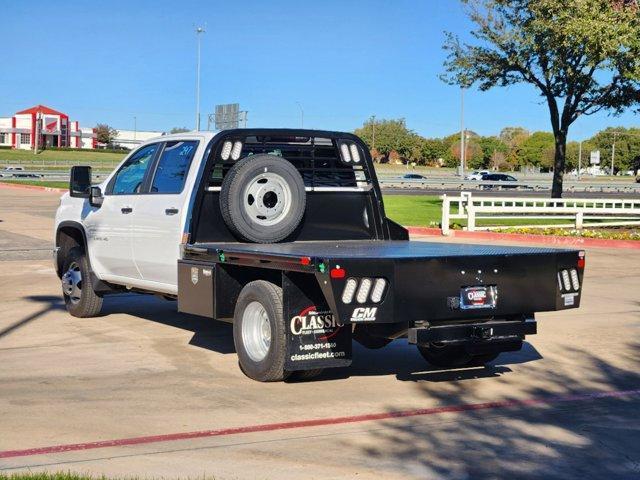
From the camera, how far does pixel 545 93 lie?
32688mm

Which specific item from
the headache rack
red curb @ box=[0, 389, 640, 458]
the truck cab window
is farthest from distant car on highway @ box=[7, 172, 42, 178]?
red curb @ box=[0, 389, 640, 458]

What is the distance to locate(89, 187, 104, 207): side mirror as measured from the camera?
10.8 metres

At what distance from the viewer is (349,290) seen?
23.4 ft

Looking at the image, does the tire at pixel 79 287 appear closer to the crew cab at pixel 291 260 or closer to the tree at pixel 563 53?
the crew cab at pixel 291 260

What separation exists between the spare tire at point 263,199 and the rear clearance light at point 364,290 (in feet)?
6.42

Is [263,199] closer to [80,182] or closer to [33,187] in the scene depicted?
[80,182]

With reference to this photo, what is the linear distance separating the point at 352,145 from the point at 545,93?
79.2 feet

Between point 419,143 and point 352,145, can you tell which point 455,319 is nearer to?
point 352,145

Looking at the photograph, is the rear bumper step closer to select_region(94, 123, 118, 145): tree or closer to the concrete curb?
the concrete curb

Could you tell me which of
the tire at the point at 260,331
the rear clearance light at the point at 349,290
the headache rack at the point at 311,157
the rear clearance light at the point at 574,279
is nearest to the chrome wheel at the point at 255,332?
the tire at the point at 260,331

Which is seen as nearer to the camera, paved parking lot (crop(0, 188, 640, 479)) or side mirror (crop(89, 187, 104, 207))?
paved parking lot (crop(0, 188, 640, 479))

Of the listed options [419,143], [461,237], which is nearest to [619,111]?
[461,237]

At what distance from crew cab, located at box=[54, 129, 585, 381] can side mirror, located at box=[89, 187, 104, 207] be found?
24mm

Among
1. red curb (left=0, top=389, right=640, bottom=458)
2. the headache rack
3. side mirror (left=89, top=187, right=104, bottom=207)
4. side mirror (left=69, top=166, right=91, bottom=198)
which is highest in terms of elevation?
the headache rack
